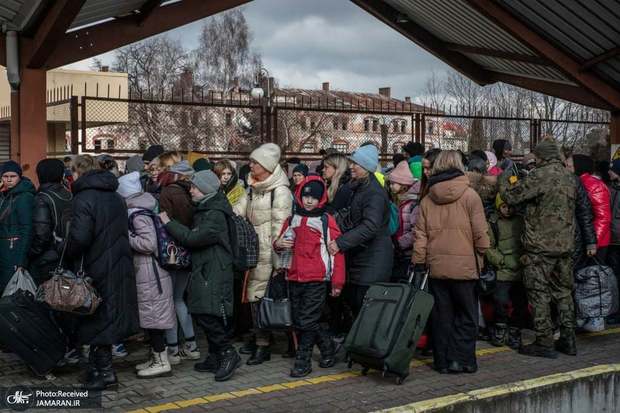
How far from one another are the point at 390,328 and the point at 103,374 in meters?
2.37

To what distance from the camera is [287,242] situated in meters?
6.17

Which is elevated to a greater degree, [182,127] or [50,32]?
[50,32]

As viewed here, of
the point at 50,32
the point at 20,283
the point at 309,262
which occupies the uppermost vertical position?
the point at 50,32

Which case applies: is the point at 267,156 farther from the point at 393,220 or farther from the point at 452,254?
the point at 452,254

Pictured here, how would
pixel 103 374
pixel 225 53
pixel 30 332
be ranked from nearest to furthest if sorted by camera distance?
1. pixel 103 374
2. pixel 30 332
3. pixel 225 53

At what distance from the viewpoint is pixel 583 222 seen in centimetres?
705

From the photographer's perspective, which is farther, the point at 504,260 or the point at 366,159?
the point at 504,260

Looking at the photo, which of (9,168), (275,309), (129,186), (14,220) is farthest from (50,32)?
(275,309)

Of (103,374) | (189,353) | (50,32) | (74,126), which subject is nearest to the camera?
(103,374)

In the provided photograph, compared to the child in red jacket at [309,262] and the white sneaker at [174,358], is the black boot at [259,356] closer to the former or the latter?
the child in red jacket at [309,262]

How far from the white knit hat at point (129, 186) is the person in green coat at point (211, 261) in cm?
38

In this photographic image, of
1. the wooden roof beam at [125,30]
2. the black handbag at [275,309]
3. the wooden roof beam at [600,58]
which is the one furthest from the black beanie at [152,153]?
the wooden roof beam at [600,58]

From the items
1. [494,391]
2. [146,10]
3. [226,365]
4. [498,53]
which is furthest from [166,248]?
[498,53]

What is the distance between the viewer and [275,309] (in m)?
6.27
